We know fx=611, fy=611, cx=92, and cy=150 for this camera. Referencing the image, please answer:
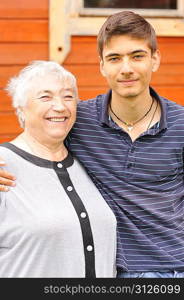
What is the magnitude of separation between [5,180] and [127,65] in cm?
75

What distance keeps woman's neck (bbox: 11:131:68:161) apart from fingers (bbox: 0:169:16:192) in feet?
0.61

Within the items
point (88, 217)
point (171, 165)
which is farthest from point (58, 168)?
point (171, 165)

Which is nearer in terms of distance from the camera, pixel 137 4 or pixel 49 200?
pixel 49 200

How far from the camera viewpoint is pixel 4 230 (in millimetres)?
2529

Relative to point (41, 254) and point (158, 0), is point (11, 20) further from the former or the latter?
point (41, 254)

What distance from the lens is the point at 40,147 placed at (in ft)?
9.18

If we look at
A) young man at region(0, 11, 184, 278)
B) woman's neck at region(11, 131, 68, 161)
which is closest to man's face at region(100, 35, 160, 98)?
young man at region(0, 11, 184, 278)

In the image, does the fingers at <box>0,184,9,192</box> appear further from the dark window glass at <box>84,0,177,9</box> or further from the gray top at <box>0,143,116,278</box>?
the dark window glass at <box>84,0,177,9</box>

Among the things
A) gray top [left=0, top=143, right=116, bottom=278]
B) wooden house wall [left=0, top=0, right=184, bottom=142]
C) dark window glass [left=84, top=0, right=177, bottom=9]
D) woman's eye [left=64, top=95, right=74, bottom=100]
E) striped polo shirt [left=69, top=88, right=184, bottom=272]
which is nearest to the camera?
gray top [left=0, top=143, right=116, bottom=278]

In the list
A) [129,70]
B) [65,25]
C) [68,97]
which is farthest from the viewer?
[65,25]

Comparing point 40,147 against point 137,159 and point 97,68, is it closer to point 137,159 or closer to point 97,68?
point 137,159

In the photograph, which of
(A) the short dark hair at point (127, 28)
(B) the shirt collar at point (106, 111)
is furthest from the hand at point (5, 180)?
(A) the short dark hair at point (127, 28)

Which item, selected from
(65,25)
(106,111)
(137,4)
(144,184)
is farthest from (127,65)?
(137,4)

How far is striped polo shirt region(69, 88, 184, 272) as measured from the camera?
2.73m
